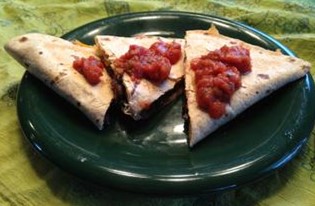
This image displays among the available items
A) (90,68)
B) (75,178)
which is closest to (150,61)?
(90,68)

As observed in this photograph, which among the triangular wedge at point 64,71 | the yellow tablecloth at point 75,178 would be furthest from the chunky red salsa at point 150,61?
the yellow tablecloth at point 75,178

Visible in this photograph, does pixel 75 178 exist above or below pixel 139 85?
below

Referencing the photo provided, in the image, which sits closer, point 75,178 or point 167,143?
point 75,178

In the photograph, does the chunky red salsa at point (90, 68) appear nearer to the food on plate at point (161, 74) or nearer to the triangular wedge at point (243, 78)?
the food on plate at point (161, 74)

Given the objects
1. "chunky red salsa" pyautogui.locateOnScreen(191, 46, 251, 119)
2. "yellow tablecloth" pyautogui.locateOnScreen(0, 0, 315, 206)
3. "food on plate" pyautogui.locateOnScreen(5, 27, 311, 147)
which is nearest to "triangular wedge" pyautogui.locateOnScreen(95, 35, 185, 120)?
"food on plate" pyautogui.locateOnScreen(5, 27, 311, 147)

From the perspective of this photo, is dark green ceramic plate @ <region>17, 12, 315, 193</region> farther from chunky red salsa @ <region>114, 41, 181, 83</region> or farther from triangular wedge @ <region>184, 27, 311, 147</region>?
chunky red salsa @ <region>114, 41, 181, 83</region>

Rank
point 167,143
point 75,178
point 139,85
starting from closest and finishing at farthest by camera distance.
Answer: point 75,178 < point 167,143 < point 139,85

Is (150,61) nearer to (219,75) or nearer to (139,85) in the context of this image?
(139,85)
